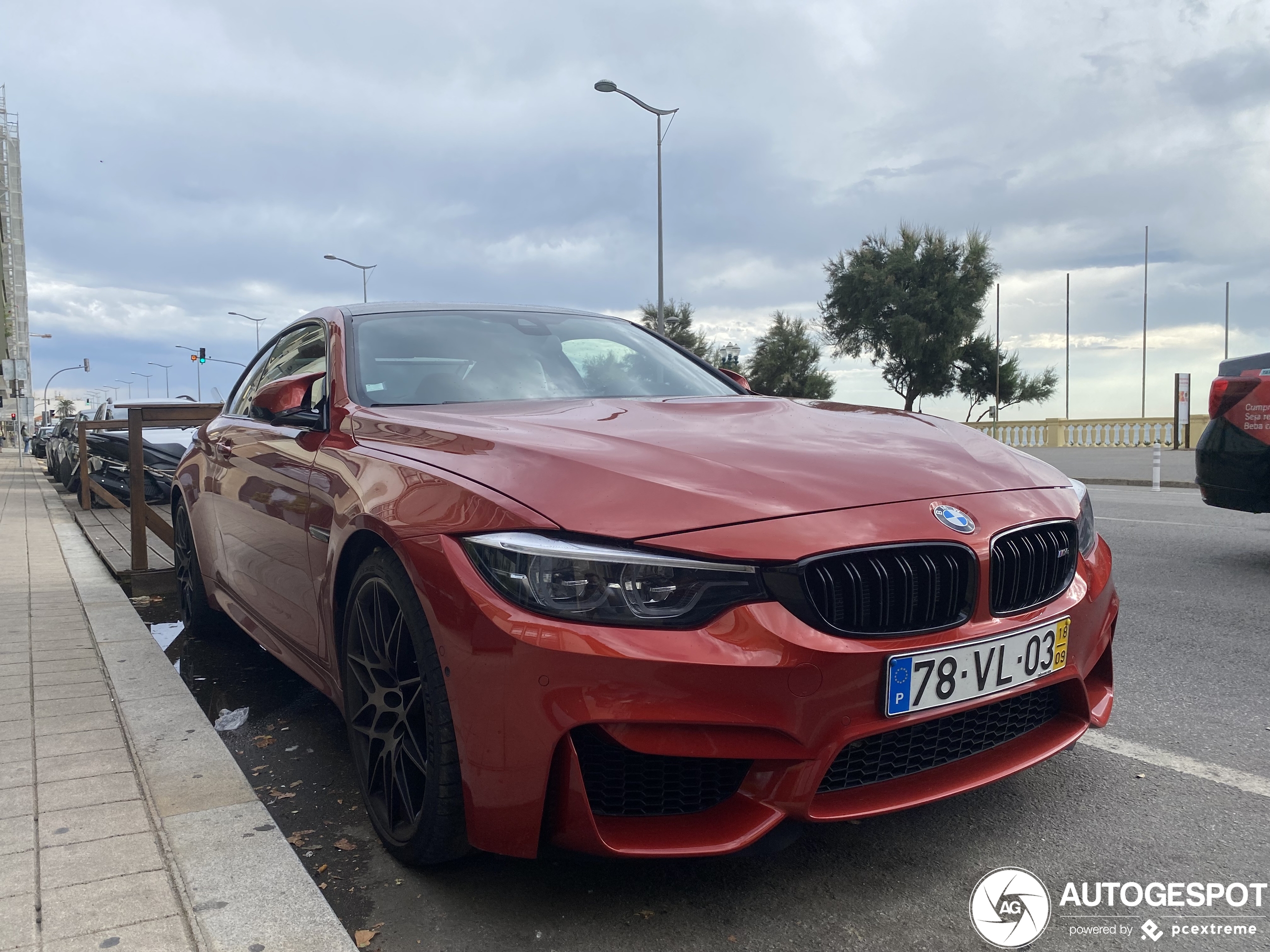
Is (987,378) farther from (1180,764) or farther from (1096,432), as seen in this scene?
(1180,764)

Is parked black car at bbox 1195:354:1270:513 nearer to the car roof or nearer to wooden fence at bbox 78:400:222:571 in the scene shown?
the car roof

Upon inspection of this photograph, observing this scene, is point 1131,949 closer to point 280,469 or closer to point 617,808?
point 617,808

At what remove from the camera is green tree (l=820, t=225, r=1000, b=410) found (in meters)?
38.6

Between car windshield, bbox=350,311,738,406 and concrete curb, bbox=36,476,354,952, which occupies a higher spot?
car windshield, bbox=350,311,738,406

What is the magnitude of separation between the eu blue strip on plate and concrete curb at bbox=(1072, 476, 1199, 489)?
14.0 metres

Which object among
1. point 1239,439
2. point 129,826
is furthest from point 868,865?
Answer: point 1239,439

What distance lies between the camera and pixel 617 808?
2.00 meters

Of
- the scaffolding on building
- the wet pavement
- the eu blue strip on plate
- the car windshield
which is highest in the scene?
the scaffolding on building

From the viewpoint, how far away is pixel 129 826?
260cm

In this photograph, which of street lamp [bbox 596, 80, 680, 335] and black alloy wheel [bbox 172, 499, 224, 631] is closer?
black alloy wheel [bbox 172, 499, 224, 631]

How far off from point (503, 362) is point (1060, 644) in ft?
6.50

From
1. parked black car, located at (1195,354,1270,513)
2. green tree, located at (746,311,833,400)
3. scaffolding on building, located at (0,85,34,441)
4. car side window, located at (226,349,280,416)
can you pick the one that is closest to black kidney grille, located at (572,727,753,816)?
car side window, located at (226,349,280,416)

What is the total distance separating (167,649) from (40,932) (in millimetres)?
2990

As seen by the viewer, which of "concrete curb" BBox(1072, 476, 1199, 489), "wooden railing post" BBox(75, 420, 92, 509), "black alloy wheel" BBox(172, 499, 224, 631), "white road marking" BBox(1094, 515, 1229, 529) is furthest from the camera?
"concrete curb" BBox(1072, 476, 1199, 489)
